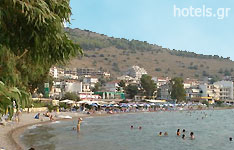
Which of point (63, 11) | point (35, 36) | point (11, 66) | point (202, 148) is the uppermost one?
point (63, 11)

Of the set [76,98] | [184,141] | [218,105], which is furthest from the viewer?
[218,105]

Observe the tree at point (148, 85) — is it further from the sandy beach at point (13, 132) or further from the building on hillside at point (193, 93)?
the sandy beach at point (13, 132)

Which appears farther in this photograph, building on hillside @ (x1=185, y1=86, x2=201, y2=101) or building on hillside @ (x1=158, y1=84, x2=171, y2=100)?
building on hillside @ (x1=185, y1=86, x2=201, y2=101)

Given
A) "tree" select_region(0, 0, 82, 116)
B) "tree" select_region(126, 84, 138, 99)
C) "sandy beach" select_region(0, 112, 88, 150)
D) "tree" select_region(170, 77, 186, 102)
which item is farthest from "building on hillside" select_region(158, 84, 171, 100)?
"tree" select_region(0, 0, 82, 116)

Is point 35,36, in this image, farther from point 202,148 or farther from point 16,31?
point 202,148

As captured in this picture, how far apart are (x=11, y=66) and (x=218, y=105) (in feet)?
468

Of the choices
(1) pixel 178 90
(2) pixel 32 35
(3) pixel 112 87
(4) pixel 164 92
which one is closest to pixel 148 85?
(1) pixel 178 90

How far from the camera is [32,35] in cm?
616

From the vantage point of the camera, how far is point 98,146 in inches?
1123

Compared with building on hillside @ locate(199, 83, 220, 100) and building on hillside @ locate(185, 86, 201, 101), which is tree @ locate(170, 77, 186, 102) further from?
building on hillside @ locate(199, 83, 220, 100)

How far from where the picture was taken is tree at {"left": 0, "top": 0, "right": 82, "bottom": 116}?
566cm

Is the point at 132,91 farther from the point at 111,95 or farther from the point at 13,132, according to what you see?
the point at 13,132

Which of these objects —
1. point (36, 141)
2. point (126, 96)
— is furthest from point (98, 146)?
point (126, 96)

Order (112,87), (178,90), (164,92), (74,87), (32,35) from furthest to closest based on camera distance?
(164,92)
(112,87)
(178,90)
(74,87)
(32,35)
